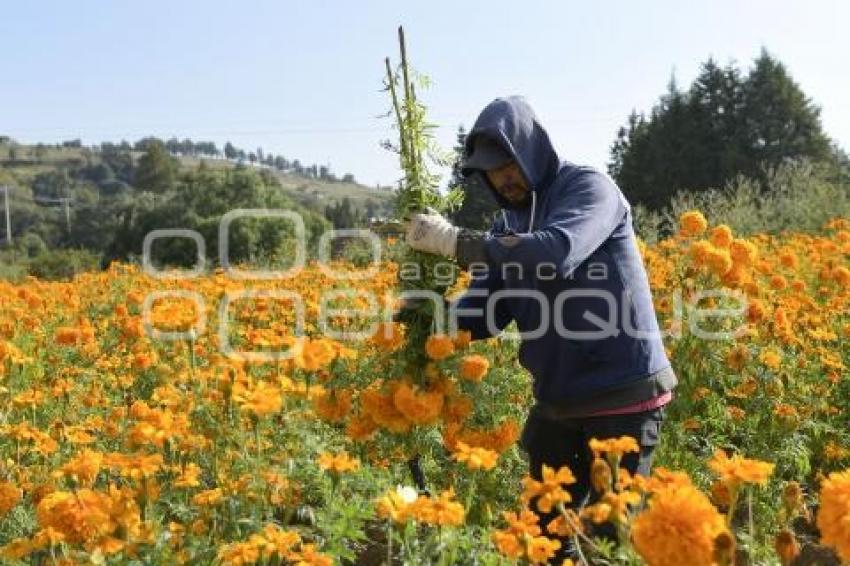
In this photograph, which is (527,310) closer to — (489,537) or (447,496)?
(489,537)

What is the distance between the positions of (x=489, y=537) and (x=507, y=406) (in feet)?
6.89

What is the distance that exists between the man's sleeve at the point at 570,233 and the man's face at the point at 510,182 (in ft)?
0.66

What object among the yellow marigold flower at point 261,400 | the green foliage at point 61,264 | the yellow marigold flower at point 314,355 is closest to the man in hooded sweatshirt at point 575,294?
the yellow marigold flower at point 314,355

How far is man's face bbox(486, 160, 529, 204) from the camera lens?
272 cm

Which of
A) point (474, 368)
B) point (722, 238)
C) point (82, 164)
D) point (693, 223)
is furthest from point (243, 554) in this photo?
point (82, 164)

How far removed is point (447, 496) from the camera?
1.70 m

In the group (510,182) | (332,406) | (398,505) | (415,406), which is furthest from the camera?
(510,182)

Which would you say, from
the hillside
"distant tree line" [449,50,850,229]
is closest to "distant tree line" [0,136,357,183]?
the hillside

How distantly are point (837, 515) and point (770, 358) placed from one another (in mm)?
2711

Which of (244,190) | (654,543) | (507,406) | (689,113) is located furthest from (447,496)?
(689,113)

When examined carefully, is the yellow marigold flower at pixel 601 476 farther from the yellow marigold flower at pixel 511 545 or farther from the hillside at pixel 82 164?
the hillside at pixel 82 164

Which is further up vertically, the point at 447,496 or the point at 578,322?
the point at 578,322

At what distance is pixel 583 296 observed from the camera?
8.39 ft

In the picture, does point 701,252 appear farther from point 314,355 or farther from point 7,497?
point 7,497
